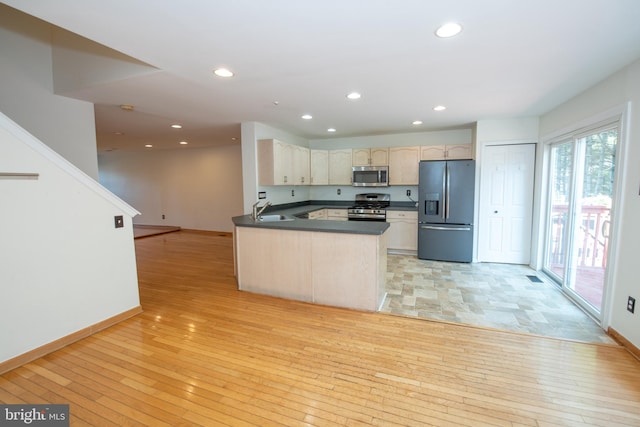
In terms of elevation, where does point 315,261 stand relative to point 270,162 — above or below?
below

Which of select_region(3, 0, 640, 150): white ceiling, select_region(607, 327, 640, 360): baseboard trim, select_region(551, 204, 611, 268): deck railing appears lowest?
select_region(607, 327, 640, 360): baseboard trim

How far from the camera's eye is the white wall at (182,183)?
7371mm

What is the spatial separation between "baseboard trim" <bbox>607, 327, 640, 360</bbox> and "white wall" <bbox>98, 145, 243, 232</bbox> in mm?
6739

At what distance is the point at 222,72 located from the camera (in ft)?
8.09

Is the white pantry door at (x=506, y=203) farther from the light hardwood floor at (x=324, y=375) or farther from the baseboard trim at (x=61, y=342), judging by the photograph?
the baseboard trim at (x=61, y=342)

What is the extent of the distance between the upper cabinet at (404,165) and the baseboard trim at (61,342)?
4.67 m

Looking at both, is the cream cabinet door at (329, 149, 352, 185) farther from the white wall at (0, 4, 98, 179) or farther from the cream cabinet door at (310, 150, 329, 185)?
the white wall at (0, 4, 98, 179)

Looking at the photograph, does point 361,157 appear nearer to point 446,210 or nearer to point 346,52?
point 446,210

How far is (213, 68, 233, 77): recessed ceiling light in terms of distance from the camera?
2422mm

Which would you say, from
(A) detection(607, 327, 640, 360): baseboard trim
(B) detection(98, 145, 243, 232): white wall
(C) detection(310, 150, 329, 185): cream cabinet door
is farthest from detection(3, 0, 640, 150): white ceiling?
(B) detection(98, 145, 243, 232): white wall

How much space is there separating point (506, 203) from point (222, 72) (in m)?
4.60

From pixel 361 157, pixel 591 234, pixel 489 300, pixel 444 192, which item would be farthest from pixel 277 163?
pixel 591 234

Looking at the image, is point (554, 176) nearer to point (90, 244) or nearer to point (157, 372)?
point (157, 372)

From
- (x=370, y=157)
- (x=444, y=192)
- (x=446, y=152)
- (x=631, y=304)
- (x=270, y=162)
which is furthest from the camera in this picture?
(x=370, y=157)
